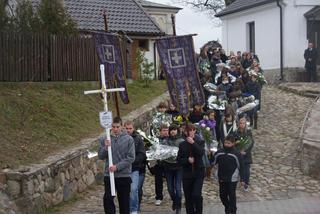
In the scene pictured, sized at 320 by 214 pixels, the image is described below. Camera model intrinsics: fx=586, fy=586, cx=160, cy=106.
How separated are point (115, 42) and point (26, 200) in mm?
3299

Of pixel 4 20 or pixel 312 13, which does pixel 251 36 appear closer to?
pixel 312 13

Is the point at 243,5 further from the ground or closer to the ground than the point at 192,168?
further from the ground

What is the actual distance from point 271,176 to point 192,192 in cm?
403

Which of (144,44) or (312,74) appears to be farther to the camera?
(144,44)

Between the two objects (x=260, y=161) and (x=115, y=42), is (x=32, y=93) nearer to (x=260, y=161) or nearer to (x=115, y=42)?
(x=115, y=42)

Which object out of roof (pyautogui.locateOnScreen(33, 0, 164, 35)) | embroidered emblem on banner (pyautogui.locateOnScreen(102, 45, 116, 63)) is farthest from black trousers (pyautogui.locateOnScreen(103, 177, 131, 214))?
roof (pyautogui.locateOnScreen(33, 0, 164, 35))

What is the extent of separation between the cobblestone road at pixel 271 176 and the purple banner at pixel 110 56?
2.35 meters

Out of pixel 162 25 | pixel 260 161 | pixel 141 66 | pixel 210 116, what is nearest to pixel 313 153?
pixel 260 161

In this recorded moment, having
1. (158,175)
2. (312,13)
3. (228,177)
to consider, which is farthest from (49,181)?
(312,13)

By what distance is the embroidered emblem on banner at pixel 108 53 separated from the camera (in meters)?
10.7

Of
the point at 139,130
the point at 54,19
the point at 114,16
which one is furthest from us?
the point at 114,16

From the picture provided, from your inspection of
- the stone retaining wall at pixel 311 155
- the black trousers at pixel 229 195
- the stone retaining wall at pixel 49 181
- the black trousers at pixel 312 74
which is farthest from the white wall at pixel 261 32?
the black trousers at pixel 229 195

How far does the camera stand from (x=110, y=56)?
10742 millimetres

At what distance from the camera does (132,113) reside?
16.0 metres
